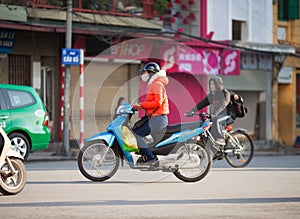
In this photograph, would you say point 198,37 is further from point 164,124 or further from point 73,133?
point 164,124

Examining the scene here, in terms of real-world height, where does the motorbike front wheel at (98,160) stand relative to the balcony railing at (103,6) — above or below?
below

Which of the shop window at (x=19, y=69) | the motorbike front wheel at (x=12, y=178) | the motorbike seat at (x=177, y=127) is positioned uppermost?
the shop window at (x=19, y=69)

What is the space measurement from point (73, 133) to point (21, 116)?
9.41 m

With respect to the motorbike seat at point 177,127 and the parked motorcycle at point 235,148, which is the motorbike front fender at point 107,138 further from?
the parked motorcycle at point 235,148

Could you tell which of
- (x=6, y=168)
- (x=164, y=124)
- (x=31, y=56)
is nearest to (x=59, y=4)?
(x=31, y=56)

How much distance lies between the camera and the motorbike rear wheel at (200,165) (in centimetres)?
1362

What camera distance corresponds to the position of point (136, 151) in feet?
43.9

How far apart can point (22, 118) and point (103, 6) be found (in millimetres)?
10110

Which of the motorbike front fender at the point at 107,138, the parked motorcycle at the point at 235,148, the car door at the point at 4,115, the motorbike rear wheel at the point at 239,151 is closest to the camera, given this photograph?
the motorbike front fender at the point at 107,138

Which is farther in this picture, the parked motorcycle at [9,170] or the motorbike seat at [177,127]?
the motorbike seat at [177,127]

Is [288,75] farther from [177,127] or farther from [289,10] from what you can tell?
[177,127]

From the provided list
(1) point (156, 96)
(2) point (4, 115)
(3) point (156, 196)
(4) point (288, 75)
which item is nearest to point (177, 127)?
(1) point (156, 96)

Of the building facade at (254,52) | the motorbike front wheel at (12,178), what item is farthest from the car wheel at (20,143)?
the building facade at (254,52)

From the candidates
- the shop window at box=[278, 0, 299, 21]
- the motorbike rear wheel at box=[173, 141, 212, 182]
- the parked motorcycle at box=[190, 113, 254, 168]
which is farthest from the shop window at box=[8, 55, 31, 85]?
the motorbike rear wheel at box=[173, 141, 212, 182]
